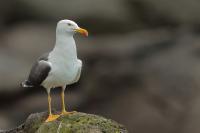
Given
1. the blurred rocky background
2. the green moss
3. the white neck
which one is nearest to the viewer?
the green moss

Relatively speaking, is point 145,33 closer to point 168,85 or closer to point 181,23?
point 181,23

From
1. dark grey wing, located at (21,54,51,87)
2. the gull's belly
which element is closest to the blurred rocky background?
dark grey wing, located at (21,54,51,87)

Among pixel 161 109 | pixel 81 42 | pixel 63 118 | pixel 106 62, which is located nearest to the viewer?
pixel 63 118

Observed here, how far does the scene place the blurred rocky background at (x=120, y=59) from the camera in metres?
12.1

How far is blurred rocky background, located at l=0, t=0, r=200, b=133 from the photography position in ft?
39.9

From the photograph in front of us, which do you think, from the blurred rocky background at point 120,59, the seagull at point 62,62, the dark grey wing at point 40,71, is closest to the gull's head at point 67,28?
the seagull at point 62,62

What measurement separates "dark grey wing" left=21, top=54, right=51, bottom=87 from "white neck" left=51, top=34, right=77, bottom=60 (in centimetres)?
9

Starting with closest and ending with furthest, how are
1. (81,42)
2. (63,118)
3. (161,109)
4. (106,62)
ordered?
(63,118), (161,109), (106,62), (81,42)

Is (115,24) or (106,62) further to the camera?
(115,24)

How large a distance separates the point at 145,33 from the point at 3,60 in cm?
288

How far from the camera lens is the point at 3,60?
14188 millimetres

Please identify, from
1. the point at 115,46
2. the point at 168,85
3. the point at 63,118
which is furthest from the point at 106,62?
the point at 63,118

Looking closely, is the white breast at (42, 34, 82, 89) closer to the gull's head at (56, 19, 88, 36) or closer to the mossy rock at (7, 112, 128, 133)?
the gull's head at (56, 19, 88, 36)

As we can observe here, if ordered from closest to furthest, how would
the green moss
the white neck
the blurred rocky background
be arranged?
the green moss < the white neck < the blurred rocky background
